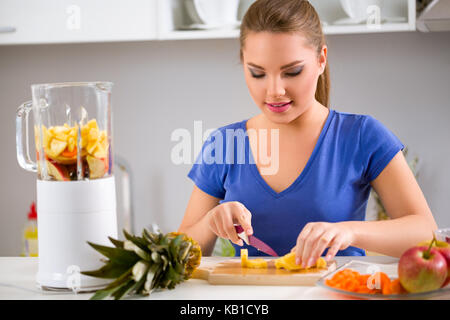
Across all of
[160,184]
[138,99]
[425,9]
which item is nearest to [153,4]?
[138,99]

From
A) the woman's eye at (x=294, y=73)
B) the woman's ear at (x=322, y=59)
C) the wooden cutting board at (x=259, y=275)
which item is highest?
the woman's ear at (x=322, y=59)

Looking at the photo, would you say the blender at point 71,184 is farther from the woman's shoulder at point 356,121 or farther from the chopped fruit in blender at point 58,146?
the woman's shoulder at point 356,121

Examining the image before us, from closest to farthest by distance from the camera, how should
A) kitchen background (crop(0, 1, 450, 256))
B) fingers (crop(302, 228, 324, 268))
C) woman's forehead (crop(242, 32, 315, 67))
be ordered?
fingers (crop(302, 228, 324, 268)), woman's forehead (crop(242, 32, 315, 67)), kitchen background (crop(0, 1, 450, 256))

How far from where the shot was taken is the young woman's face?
1127 millimetres

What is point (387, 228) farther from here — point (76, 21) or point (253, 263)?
point (76, 21)

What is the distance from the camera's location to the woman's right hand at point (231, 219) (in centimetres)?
99

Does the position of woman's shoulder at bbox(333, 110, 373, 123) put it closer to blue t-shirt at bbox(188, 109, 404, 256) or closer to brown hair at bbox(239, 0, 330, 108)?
blue t-shirt at bbox(188, 109, 404, 256)

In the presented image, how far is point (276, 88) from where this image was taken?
1.13m

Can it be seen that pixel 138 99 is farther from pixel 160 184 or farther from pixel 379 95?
pixel 379 95

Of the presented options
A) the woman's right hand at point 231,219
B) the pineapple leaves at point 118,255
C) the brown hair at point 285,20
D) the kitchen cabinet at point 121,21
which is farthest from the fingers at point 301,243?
the kitchen cabinet at point 121,21

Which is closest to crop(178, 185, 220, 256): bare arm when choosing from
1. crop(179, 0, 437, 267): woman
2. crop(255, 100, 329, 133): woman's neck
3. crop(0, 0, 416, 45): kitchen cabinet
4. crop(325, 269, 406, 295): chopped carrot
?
crop(179, 0, 437, 267): woman

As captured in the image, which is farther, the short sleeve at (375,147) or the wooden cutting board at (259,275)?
the short sleeve at (375,147)

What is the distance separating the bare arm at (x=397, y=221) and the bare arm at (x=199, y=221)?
1.24 ft

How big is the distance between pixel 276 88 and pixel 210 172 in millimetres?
348
